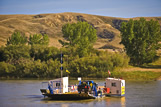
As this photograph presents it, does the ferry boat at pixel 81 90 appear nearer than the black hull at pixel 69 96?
No

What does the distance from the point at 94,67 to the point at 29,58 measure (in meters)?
19.2

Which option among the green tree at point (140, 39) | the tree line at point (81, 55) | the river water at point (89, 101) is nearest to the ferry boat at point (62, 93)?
the river water at point (89, 101)

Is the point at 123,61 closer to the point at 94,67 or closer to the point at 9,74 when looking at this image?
the point at 94,67

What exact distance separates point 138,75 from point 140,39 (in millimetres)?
14278

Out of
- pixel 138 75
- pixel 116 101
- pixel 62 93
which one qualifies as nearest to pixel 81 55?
pixel 138 75

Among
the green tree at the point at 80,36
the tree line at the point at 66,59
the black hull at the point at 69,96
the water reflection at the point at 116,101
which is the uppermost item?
the green tree at the point at 80,36

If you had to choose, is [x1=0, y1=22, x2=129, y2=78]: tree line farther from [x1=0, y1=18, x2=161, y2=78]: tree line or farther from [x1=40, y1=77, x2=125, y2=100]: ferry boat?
[x1=40, y1=77, x2=125, y2=100]: ferry boat

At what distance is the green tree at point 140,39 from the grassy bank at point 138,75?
1032cm

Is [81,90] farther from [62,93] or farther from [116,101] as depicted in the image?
[116,101]

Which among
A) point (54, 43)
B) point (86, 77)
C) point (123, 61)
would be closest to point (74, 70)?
point (86, 77)

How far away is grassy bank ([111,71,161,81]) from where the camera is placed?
75250 mm

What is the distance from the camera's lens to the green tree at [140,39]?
8831 centimetres

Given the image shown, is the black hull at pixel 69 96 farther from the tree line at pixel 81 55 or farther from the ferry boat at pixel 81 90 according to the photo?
the tree line at pixel 81 55

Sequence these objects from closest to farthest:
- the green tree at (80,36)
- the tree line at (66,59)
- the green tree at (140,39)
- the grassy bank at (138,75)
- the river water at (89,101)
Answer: the river water at (89,101) → the grassy bank at (138,75) → the tree line at (66,59) → the green tree at (140,39) → the green tree at (80,36)
